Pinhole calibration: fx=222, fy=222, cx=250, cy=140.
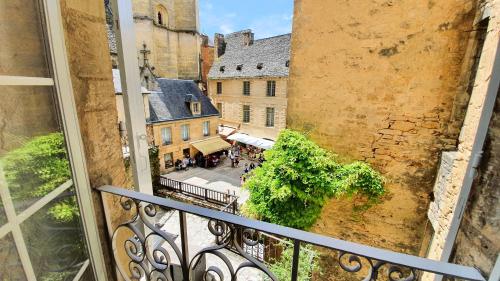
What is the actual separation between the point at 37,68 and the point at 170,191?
972 cm

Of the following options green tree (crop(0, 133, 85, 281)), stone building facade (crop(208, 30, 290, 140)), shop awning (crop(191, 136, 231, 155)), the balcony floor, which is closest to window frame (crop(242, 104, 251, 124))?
stone building facade (crop(208, 30, 290, 140))

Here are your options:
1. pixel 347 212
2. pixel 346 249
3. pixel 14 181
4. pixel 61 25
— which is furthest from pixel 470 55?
pixel 14 181

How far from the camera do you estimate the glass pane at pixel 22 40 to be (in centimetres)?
83

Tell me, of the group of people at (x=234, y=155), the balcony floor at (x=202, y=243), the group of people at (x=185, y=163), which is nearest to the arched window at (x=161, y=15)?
the group of people at (x=185, y=163)

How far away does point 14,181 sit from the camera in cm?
81

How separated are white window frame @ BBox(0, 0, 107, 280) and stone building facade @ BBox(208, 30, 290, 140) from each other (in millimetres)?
13129

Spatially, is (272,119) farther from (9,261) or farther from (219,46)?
(9,261)

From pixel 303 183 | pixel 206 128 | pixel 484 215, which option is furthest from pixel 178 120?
pixel 484 215

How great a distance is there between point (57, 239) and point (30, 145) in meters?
0.45

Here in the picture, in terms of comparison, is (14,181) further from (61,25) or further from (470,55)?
(470,55)

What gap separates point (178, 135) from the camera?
1289cm

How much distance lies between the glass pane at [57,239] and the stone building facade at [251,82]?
523 inches

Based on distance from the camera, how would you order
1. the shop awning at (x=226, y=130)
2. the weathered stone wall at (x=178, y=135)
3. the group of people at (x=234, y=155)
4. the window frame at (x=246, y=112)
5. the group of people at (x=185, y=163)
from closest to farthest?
the weathered stone wall at (x=178, y=135) < the group of people at (x=185, y=163) < the group of people at (x=234, y=155) < the window frame at (x=246, y=112) < the shop awning at (x=226, y=130)

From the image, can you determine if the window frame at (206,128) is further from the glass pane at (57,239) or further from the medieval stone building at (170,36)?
the glass pane at (57,239)
